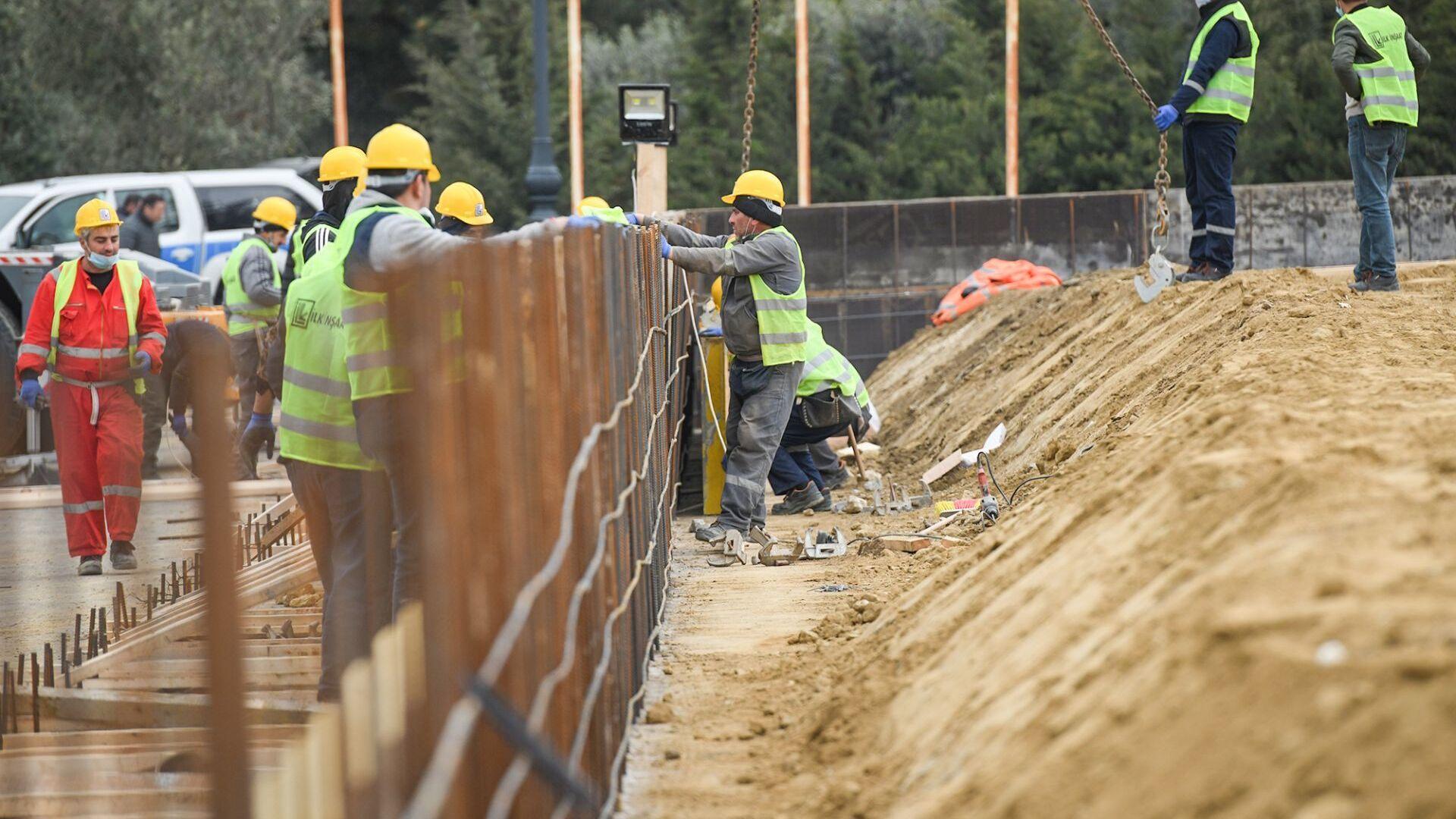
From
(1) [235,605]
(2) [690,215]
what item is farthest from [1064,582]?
(2) [690,215]

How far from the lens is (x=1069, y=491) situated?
6.23 metres

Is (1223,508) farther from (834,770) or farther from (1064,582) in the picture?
(834,770)

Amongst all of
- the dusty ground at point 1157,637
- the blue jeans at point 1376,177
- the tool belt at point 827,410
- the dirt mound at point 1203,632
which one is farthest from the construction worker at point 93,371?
the blue jeans at point 1376,177

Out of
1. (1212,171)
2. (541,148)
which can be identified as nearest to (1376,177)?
(1212,171)

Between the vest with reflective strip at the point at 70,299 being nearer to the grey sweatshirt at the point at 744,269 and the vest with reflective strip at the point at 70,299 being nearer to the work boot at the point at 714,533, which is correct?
the grey sweatshirt at the point at 744,269

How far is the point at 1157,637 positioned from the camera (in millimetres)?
3775

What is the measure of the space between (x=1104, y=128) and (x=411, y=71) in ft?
71.5

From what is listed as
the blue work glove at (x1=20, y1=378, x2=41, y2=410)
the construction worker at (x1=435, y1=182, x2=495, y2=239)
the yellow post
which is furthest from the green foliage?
the construction worker at (x1=435, y1=182, x2=495, y2=239)

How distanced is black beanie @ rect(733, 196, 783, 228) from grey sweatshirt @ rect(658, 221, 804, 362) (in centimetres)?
11

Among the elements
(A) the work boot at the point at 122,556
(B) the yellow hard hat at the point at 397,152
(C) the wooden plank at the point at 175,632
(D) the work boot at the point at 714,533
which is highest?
(B) the yellow hard hat at the point at 397,152

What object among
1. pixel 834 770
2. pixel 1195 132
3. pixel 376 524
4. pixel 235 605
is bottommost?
pixel 834 770

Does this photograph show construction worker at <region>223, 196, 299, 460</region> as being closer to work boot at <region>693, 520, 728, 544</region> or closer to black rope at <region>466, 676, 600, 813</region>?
work boot at <region>693, 520, 728, 544</region>

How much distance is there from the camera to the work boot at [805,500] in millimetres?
10719

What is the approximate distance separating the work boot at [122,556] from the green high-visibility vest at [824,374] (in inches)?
161
